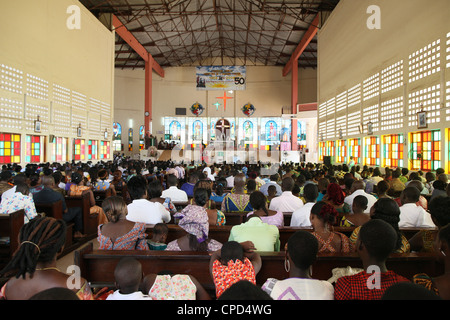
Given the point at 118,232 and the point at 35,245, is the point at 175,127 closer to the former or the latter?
the point at 118,232

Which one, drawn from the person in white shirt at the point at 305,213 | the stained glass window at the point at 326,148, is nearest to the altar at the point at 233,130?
the stained glass window at the point at 326,148

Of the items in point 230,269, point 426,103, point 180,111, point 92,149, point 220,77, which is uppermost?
point 220,77

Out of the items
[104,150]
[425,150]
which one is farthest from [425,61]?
[104,150]

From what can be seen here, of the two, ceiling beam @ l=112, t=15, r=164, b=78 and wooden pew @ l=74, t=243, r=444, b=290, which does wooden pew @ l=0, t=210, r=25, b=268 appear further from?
ceiling beam @ l=112, t=15, r=164, b=78

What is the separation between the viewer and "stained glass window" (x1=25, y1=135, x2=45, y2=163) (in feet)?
41.5

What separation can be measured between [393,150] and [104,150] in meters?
15.2

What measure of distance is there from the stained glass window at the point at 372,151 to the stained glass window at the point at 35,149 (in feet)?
42.5

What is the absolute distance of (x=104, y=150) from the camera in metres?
20.0

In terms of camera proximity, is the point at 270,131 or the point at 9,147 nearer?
the point at 9,147

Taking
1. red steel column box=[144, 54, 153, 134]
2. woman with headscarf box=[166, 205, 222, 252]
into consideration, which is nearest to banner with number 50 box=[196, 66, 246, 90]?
red steel column box=[144, 54, 153, 134]

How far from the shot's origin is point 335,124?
1795cm

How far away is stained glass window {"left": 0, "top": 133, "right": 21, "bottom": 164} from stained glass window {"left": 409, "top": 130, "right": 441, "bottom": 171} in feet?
41.8
